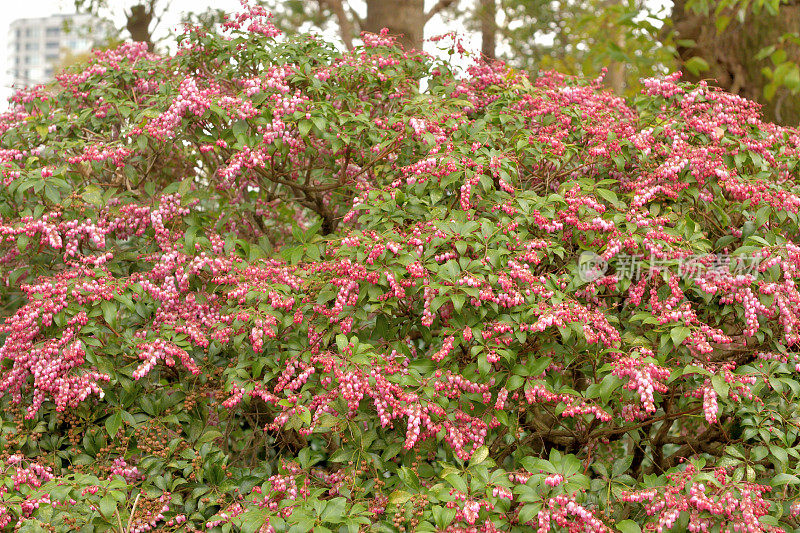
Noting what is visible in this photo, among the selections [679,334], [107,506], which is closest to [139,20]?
[107,506]

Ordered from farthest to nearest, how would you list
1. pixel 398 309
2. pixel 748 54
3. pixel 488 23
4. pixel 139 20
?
pixel 488 23, pixel 139 20, pixel 748 54, pixel 398 309

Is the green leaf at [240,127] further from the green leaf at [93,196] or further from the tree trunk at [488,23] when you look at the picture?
the tree trunk at [488,23]

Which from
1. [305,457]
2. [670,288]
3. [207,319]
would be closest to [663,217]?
[670,288]

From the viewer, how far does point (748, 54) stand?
23.5 feet

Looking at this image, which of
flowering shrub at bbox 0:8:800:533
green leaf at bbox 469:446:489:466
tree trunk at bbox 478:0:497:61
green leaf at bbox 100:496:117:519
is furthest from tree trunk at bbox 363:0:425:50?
tree trunk at bbox 478:0:497:61

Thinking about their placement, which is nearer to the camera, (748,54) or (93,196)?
(93,196)

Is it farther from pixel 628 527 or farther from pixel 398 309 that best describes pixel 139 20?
pixel 628 527

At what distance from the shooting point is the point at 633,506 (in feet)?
12.3

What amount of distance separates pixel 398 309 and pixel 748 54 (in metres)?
4.94

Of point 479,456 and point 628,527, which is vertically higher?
point 479,456

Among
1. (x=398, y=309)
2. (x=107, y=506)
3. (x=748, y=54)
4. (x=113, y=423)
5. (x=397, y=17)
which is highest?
(x=397, y=17)

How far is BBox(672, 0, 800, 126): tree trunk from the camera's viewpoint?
23.1ft

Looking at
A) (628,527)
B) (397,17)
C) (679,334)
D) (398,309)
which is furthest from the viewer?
(397,17)

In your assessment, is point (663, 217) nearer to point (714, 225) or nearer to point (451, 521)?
point (714, 225)
